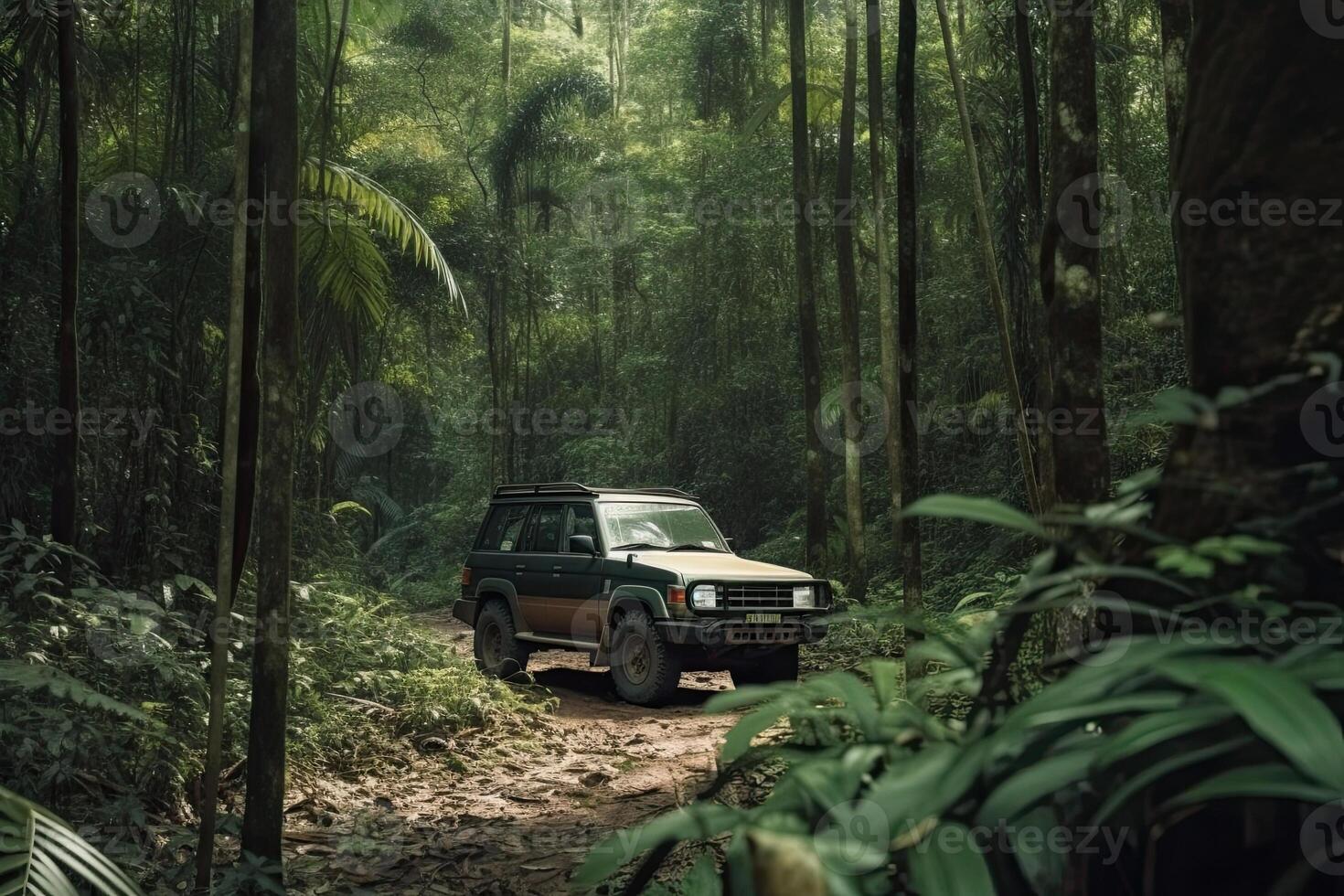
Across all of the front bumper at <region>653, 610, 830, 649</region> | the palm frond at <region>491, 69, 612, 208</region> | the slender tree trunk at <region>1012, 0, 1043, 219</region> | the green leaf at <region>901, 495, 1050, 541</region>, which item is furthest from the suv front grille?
the palm frond at <region>491, 69, 612, 208</region>

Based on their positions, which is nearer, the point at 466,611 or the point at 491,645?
the point at 491,645

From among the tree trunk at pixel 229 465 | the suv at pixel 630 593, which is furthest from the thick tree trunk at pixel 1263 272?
the suv at pixel 630 593

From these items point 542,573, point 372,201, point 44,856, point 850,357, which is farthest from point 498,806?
point 850,357

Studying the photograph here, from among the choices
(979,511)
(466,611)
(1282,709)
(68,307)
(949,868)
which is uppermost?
(68,307)

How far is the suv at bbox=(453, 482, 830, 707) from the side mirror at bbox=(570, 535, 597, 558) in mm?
18

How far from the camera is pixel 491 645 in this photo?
12.2 meters

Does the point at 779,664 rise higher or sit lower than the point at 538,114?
lower

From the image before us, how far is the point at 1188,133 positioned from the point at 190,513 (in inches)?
350

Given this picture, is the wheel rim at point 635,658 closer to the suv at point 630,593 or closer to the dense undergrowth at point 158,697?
the suv at point 630,593

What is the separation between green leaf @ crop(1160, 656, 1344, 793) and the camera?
1.04 metres

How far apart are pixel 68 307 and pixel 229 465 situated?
146 inches

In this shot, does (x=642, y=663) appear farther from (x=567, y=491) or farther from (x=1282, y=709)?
(x=1282, y=709)

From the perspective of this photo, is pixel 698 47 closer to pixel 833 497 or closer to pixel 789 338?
pixel 789 338

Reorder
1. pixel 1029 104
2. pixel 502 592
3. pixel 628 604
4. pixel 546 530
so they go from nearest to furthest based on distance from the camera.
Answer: pixel 1029 104, pixel 628 604, pixel 546 530, pixel 502 592
